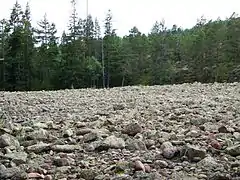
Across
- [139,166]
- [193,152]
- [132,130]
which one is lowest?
[139,166]

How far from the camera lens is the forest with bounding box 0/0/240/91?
43.1 meters

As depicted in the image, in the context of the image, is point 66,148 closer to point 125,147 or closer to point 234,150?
point 125,147

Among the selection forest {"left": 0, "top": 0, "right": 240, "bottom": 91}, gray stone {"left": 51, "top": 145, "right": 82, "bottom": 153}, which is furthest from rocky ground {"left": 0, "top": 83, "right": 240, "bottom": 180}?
forest {"left": 0, "top": 0, "right": 240, "bottom": 91}

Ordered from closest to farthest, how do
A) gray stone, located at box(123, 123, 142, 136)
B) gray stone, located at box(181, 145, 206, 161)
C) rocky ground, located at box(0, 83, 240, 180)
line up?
1. rocky ground, located at box(0, 83, 240, 180)
2. gray stone, located at box(181, 145, 206, 161)
3. gray stone, located at box(123, 123, 142, 136)

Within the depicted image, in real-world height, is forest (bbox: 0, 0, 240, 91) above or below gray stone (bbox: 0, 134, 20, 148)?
above

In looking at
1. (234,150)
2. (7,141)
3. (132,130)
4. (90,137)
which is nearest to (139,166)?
(234,150)

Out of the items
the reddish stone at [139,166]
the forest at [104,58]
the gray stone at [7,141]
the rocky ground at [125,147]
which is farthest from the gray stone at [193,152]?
the forest at [104,58]

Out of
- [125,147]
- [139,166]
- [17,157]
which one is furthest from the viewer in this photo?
[125,147]

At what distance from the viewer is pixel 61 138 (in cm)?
604

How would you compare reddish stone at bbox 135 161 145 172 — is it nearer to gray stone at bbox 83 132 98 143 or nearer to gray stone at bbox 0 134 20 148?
gray stone at bbox 83 132 98 143

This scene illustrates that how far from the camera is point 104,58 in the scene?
49156mm

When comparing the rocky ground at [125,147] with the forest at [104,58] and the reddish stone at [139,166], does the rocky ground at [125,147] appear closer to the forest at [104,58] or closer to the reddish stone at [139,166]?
the reddish stone at [139,166]

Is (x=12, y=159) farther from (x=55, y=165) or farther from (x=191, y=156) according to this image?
(x=191, y=156)

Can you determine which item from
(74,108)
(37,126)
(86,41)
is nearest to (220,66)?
(86,41)
